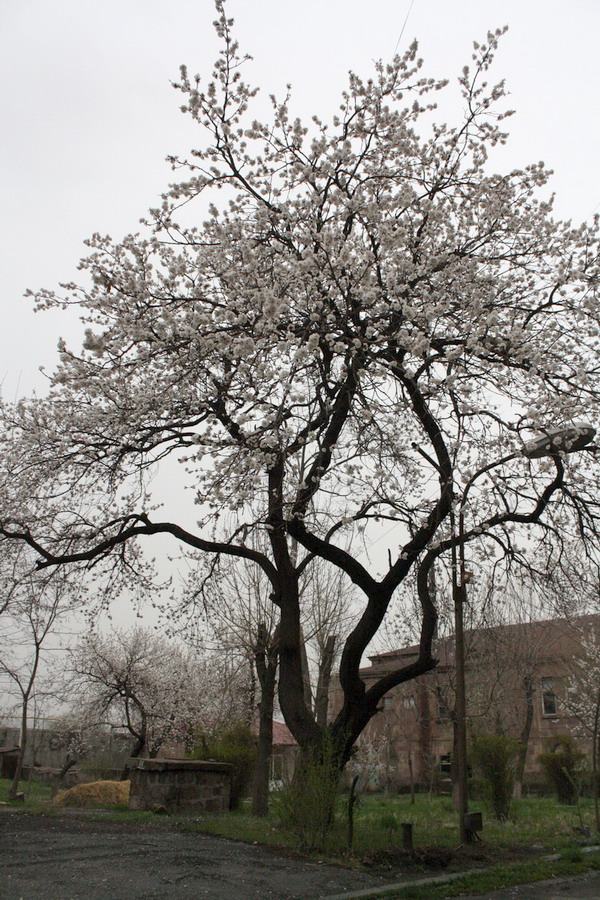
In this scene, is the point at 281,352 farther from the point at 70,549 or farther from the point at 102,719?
the point at 102,719

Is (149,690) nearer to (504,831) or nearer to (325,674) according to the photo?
(325,674)

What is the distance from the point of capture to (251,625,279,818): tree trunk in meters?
13.4

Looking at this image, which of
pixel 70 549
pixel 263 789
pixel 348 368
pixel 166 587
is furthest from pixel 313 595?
pixel 348 368

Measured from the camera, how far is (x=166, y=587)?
11.2m

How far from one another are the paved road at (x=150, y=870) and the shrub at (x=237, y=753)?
283 inches

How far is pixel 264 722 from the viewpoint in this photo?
46.7 feet

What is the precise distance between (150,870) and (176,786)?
6.47 meters

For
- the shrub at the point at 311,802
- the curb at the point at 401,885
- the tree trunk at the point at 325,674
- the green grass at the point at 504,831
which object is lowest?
the green grass at the point at 504,831

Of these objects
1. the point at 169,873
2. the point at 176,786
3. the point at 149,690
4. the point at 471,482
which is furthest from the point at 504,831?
the point at 149,690

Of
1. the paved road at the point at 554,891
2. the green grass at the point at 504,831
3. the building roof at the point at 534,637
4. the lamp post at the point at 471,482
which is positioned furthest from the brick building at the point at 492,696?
the paved road at the point at 554,891

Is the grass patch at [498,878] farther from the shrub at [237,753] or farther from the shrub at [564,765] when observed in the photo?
the shrub at [564,765]

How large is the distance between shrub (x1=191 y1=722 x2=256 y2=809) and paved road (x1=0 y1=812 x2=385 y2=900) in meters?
7.20

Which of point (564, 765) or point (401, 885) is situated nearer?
point (401, 885)

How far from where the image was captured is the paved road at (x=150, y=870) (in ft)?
16.6
